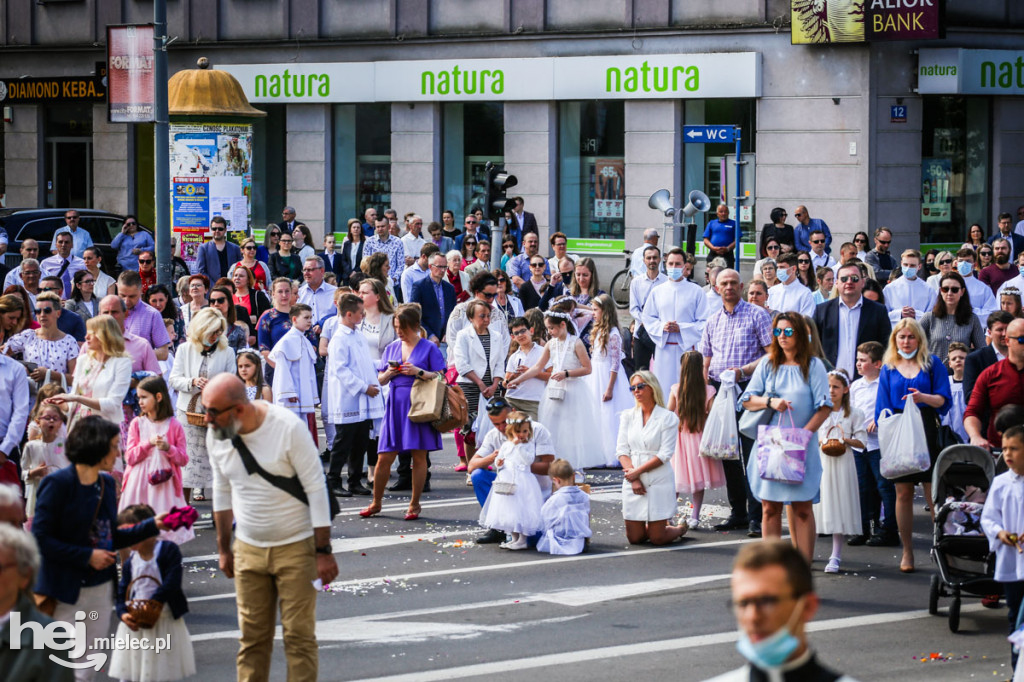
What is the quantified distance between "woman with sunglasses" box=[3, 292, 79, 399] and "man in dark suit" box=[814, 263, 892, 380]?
22.1 ft

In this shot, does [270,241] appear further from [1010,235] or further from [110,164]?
[1010,235]

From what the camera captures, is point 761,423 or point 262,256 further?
point 262,256

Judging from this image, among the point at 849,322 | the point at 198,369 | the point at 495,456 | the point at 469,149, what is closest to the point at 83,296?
the point at 198,369

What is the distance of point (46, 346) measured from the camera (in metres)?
12.7

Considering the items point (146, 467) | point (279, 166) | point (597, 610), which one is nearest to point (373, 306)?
point (146, 467)

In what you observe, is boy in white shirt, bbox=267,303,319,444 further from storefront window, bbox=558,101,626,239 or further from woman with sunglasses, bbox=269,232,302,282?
storefront window, bbox=558,101,626,239

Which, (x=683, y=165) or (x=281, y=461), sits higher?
(x=683, y=165)

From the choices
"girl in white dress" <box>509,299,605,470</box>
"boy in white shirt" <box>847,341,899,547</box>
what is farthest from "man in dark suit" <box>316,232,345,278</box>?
"boy in white shirt" <box>847,341,899,547</box>

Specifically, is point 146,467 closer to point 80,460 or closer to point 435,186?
point 80,460

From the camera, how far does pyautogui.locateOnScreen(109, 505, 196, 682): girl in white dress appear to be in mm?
7820

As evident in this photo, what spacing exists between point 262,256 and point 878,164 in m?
11.8

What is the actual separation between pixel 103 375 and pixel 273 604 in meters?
4.24

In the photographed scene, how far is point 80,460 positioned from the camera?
7785 millimetres

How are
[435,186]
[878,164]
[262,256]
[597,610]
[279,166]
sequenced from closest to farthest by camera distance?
[597,610] < [262,256] < [878,164] < [435,186] < [279,166]
